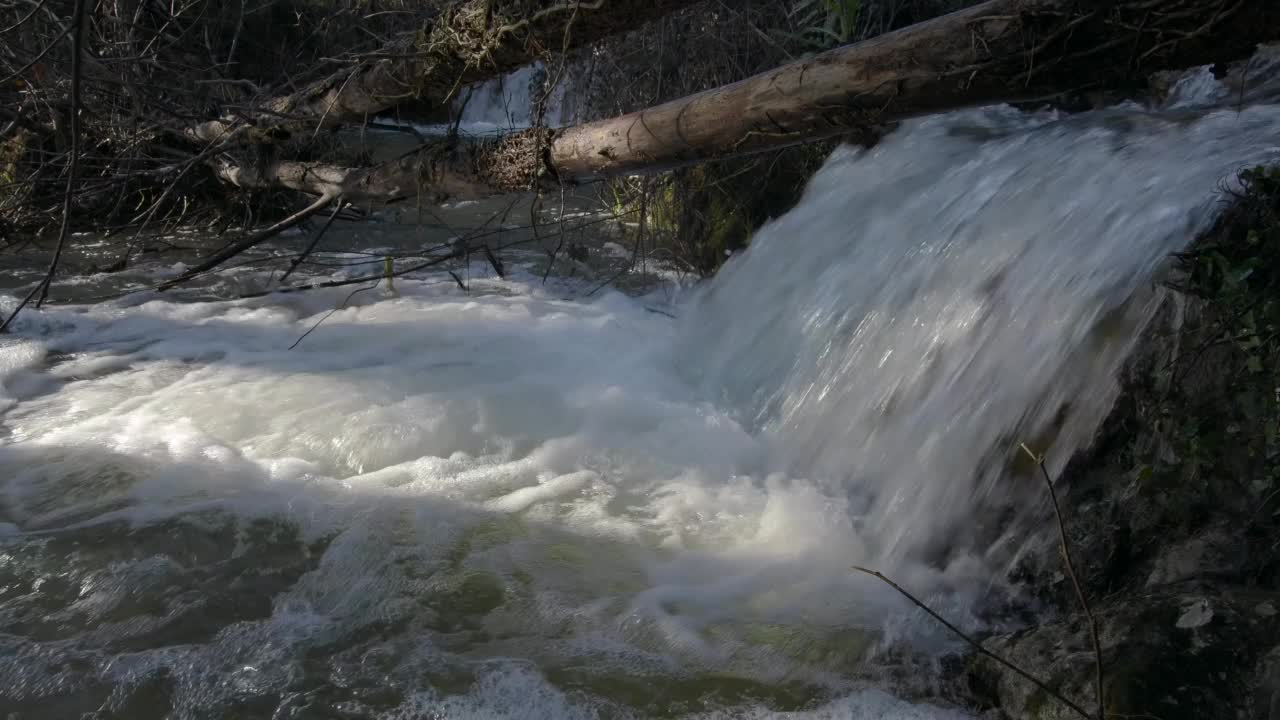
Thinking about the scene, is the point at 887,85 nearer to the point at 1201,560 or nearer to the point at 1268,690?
the point at 1201,560

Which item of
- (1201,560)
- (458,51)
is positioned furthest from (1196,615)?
(458,51)

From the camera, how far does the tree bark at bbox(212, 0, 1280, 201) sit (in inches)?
88.6

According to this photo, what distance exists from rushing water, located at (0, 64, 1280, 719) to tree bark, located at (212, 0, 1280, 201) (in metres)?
0.78

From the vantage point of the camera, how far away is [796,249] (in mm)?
5301

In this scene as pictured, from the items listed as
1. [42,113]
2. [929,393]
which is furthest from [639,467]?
[42,113]

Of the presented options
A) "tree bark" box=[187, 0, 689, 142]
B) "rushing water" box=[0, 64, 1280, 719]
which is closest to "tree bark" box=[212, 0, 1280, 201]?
"tree bark" box=[187, 0, 689, 142]

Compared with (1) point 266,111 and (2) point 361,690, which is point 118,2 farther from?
(2) point 361,690

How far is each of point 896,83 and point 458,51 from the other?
1.77m

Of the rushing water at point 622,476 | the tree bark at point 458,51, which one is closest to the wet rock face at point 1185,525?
the rushing water at point 622,476

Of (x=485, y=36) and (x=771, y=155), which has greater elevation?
(x=485, y=36)

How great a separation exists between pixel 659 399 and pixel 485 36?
1.87m

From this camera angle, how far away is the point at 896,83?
111 inches

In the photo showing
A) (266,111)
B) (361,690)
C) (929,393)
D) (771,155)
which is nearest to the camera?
(361,690)

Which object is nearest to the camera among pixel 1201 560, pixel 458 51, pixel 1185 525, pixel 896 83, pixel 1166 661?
pixel 1166 661
